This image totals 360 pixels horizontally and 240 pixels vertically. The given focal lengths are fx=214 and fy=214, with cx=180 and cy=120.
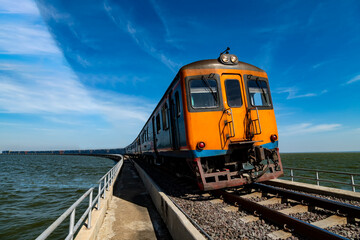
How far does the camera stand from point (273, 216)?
420cm

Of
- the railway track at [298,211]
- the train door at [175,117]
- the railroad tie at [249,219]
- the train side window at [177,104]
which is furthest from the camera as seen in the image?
the train door at [175,117]

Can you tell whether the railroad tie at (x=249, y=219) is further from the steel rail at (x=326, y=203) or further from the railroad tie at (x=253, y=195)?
the railroad tie at (x=253, y=195)

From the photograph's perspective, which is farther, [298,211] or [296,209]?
[296,209]

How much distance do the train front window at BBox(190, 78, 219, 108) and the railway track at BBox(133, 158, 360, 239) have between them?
267 cm

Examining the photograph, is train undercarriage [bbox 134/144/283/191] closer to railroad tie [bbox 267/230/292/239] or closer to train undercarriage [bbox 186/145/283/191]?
train undercarriage [bbox 186/145/283/191]

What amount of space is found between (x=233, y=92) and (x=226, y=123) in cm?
108

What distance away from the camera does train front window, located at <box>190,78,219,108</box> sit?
645 cm

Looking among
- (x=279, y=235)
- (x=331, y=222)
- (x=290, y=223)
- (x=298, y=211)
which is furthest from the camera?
(x=298, y=211)

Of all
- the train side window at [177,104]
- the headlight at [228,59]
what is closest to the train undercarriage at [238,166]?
the train side window at [177,104]

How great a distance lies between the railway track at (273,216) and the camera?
3672 millimetres

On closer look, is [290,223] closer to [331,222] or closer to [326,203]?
[331,222]

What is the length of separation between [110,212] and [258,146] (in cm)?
509

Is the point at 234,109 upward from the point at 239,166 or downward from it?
upward

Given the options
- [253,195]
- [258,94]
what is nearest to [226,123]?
[258,94]
